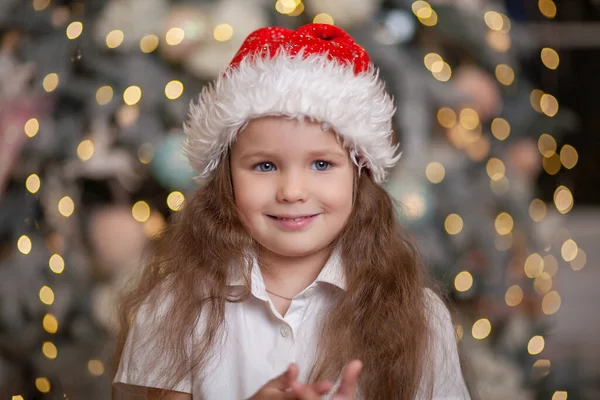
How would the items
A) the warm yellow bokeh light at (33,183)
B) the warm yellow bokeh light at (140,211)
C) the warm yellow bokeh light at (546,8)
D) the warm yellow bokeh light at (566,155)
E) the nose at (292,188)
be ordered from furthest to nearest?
the warm yellow bokeh light at (546,8) → the warm yellow bokeh light at (566,155) → the warm yellow bokeh light at (140,211) → the warm yellow bokeh light at (33,183) → the nose at (292,188)

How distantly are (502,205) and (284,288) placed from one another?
955mm

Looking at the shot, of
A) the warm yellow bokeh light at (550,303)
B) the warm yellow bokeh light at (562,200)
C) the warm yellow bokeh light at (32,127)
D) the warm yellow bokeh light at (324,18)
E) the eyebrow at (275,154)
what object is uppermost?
the warm yellow bokeh light at (324,18)

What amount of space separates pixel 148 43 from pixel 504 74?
2.86 ft

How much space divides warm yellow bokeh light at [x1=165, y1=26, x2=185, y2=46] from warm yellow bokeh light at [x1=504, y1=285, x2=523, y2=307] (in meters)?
1.01

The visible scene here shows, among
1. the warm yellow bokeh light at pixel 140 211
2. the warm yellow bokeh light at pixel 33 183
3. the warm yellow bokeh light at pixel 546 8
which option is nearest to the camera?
the warm yellow bokeh light at pixel 33 183

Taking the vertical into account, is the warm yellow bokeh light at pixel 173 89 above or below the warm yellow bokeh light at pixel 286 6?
below

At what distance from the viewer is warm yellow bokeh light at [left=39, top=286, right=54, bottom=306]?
188cm

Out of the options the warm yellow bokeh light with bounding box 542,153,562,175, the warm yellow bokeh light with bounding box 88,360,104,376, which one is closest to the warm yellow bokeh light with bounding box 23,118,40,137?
the warm yellow bokeh light with bounding box 88,360,104,376

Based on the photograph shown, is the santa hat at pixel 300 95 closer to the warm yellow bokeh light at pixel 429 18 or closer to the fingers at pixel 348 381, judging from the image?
the fingers at pixel 348 381

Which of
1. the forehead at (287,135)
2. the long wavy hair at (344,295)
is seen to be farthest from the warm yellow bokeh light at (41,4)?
the forehead at (287,135)

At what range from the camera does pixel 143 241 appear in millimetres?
1889

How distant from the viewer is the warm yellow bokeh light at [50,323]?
1884mm

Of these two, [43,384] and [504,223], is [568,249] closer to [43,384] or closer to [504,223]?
[504,223]

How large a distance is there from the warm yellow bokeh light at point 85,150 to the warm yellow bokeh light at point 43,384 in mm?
527
